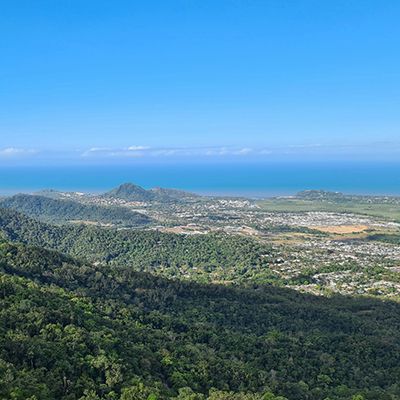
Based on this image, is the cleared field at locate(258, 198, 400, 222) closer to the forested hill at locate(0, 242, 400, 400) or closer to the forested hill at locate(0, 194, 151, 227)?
the forested hill at locate(0, 194, 151, 227)

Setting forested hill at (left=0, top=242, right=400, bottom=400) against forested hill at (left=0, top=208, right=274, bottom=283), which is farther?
forested hill at (left=0, top=208, right=274, bottom=283)

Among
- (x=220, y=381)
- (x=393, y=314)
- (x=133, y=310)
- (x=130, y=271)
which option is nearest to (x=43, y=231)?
(x=130, y=271)

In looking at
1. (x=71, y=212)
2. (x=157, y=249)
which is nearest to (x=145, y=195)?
(x=71, y=212)

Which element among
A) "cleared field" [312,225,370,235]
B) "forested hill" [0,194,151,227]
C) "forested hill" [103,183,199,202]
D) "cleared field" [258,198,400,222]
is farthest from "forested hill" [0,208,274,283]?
"forested hill" [103,183,199,202]

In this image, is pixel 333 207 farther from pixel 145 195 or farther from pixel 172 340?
pixel 172 340

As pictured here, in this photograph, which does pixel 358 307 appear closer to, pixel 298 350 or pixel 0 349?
pixel 298 350

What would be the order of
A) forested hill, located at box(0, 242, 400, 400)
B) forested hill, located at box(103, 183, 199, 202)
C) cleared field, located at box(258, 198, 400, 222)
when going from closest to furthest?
forested hill, located at box(0, 242, 400, 400) < cleared field, located at box(258, 198, 400, 222) < forested hill, located at box(103, 183, 199, 202)
